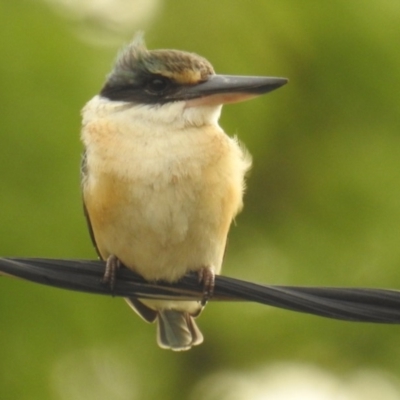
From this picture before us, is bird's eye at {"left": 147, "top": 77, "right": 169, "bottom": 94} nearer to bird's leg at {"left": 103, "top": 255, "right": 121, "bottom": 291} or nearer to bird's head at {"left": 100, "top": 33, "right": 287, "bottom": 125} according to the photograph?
bird's head at {"left": 100, "top": 33, "right": 287, "bottom": 125}

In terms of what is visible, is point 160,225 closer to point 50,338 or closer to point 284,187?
point 50,338

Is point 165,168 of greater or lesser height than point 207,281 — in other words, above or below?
above

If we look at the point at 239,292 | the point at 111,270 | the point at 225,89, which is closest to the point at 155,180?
the point at 111,270

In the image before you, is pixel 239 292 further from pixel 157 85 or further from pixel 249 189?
pixel 249 189

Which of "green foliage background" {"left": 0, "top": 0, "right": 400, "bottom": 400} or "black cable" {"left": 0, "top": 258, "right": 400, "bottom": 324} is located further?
"green foliage background" {"left": 0, "top": 0, "right": 400, "bottom": 400}

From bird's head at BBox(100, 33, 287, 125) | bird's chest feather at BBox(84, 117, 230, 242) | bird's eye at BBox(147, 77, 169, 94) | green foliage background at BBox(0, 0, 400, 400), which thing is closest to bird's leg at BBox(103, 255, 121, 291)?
bird's chest feather at BBox(84, 117, 230, 242)

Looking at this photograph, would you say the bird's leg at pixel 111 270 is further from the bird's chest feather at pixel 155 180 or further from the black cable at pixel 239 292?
the bird's chest feather at pixel 155 180

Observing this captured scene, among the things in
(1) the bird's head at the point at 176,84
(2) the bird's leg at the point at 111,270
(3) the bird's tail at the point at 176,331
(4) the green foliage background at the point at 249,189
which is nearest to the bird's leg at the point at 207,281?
(2) the bird's leg at the point at 111,270

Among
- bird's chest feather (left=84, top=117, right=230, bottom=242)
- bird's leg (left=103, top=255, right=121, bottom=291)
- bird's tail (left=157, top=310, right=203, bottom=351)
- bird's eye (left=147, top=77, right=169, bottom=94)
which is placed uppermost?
bird's eye (left=147, top=77, right=169, bottom=94)
